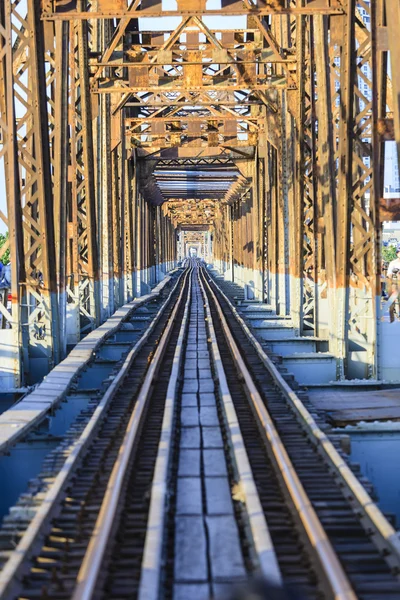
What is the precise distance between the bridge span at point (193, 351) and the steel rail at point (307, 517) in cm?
3

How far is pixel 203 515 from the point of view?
6.24m

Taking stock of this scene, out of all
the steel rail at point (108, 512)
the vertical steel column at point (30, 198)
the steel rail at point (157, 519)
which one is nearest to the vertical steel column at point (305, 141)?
the vertical steel column at point (30, 198)

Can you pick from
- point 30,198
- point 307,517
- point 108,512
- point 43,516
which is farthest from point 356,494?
point 30,198

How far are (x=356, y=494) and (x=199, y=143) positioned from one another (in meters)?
25.7

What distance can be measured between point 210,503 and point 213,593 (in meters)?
1.66

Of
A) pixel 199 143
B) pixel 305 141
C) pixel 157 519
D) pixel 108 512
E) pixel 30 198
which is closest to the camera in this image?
pixel 157 519

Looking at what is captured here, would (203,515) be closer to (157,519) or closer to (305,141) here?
(157,519)

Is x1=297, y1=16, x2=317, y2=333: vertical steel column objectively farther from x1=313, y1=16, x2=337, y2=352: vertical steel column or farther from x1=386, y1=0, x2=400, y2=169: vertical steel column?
x1=386, y1=0, x2=400, y2=169: vertical steel column

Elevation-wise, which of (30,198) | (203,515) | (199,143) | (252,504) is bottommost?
(203,515)

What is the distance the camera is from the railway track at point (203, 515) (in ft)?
16.4

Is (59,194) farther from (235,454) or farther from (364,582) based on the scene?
(364,582)

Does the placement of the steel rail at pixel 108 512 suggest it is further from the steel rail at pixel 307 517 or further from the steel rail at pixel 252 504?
the steel rail at pixel 307 517

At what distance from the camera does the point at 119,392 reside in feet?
37.5

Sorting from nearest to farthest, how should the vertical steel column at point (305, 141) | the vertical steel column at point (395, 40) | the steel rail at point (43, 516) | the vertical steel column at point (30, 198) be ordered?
the steel rail at point (43, 516), the vertical steel column at point (395, 40), the vertical steel column at point (30, 198), the vertical steel column at point (305, 141)
